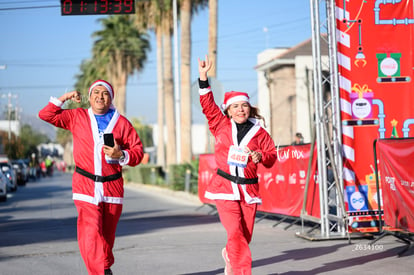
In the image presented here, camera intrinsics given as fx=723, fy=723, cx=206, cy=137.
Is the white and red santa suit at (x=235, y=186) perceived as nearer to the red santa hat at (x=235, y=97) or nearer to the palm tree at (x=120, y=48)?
the red santa hat at (x=235, y=97)

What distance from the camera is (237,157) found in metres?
6.69

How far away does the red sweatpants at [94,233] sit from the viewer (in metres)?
6.25

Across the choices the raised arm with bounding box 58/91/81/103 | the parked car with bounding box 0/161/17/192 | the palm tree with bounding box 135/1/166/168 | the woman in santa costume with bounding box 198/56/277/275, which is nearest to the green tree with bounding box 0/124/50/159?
the palm tree with bounding box 135/1/166/168

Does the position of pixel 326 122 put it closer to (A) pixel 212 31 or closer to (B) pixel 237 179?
(B) pixel 237 179

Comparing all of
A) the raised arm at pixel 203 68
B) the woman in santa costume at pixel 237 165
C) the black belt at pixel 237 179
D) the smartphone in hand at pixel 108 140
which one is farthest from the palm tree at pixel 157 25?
the smartphone in hand at pixel 108 140

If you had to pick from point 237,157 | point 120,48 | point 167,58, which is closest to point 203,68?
point 237,157

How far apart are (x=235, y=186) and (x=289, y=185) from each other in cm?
605

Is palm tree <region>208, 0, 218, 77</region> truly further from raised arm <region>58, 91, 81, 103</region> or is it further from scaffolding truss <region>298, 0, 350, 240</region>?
raised arm <region>58, 91, 81, 103</region>

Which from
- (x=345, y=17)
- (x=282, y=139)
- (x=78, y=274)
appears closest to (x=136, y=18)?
(x=282, y=139)

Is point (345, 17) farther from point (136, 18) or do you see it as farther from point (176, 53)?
point (136, 18)

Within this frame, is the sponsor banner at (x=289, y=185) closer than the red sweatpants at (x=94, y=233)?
No

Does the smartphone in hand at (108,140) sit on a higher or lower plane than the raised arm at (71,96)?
lower

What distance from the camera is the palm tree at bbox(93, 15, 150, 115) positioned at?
5244 centimetres

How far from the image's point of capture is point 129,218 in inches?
645
